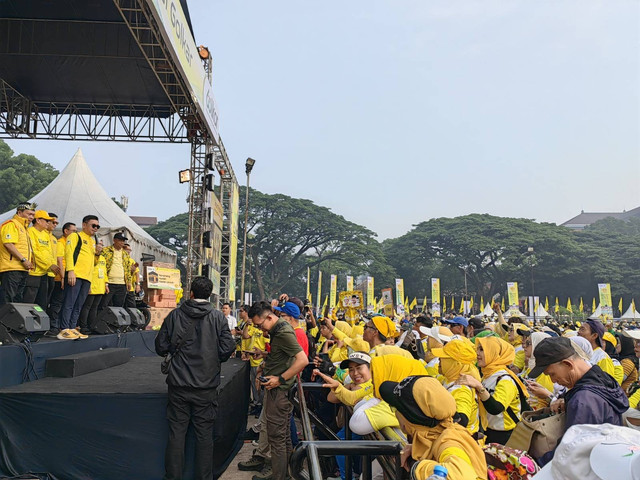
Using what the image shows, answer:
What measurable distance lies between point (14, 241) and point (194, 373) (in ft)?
9.76

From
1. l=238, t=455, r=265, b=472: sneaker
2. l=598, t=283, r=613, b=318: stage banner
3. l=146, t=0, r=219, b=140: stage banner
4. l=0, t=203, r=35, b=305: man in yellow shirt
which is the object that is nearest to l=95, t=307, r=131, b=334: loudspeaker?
l=0, t=203, r=35, b=305: man in yellow shirt

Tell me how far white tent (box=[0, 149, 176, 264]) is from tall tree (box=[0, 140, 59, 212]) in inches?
776

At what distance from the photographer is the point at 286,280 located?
4819 centimetres

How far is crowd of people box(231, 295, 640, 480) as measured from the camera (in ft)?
6.93

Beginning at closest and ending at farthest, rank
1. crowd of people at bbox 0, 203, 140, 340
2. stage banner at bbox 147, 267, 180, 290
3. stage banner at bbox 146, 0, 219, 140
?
crowd of people at bbox 0, 203, 140, 340 < stage banner at bbox 146, 0, 219, 140 < stage banner at bbox 147, 267, 180, 290

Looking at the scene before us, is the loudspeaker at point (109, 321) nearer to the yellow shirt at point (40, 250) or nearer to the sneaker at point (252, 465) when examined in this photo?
the yellow shirt at point (40, 250)

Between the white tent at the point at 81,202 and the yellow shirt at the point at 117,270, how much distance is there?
7592 mm

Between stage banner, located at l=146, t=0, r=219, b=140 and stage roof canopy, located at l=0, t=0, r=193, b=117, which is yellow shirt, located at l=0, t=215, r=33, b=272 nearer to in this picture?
stage banner, located at l=146, t=0, r=219, b=140

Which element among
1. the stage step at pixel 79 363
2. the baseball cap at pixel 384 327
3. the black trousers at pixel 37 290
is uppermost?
the black trousers at pixel 37 290

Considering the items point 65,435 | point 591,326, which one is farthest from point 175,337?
point 591,326

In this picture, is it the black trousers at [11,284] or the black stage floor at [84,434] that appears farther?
the black trousers at [11,284]

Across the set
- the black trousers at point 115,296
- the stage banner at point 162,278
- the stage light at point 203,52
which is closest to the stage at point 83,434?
the black trousers at point 115,296

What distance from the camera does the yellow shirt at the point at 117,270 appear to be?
7.73 m

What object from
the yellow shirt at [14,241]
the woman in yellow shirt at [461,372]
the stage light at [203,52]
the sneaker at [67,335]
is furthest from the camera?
the stage light at [203,52]
